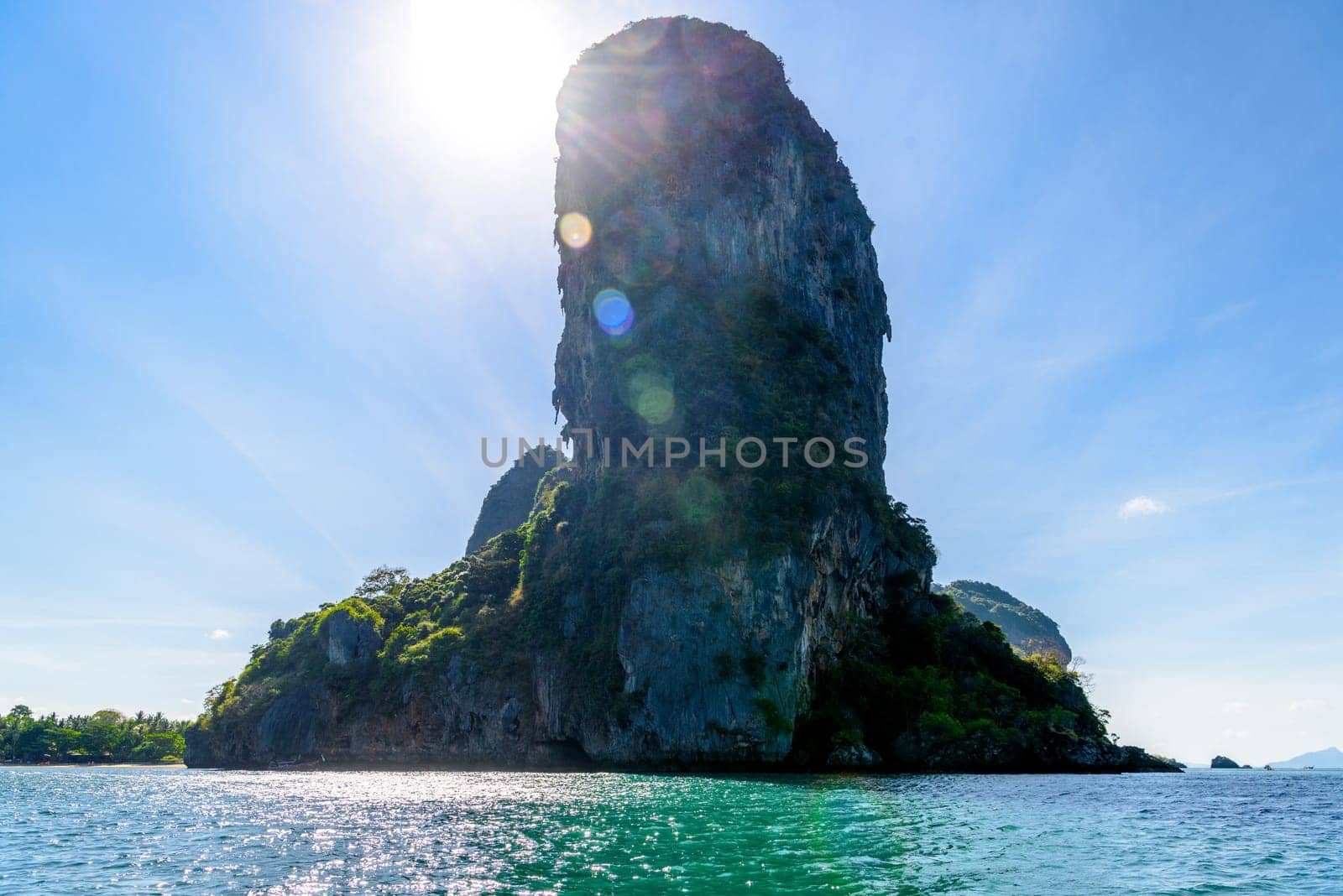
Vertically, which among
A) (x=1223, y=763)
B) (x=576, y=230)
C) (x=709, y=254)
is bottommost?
(x=1223, y=763)

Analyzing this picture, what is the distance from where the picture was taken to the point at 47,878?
1548cm

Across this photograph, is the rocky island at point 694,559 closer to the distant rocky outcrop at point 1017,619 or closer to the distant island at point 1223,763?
the distant island at point 1223,763

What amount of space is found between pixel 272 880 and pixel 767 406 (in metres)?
49.3

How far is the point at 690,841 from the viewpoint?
720 inches

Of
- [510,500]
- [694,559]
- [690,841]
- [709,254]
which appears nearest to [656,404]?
[694,559]

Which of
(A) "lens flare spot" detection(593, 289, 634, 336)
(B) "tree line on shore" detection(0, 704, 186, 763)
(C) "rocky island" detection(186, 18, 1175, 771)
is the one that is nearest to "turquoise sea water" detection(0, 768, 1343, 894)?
(C) "rocky island" detection(186, 18, 1175, 771)

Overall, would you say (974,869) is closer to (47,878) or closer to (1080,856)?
(1080,856)

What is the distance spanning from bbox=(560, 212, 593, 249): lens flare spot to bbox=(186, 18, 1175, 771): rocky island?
10.1 inches

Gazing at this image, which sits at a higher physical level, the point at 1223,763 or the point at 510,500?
the point at 510,500

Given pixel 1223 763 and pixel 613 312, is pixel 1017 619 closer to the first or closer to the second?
pixel 1223 763

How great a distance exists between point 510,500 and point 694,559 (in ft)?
277

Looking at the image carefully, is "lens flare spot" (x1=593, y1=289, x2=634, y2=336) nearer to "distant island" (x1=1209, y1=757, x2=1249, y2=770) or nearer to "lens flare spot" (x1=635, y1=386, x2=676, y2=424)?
"lens flare spot" (x1=635, y1=386, x2=676, y2=424)

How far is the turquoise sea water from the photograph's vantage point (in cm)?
1459

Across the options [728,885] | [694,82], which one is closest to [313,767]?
[728,885]
